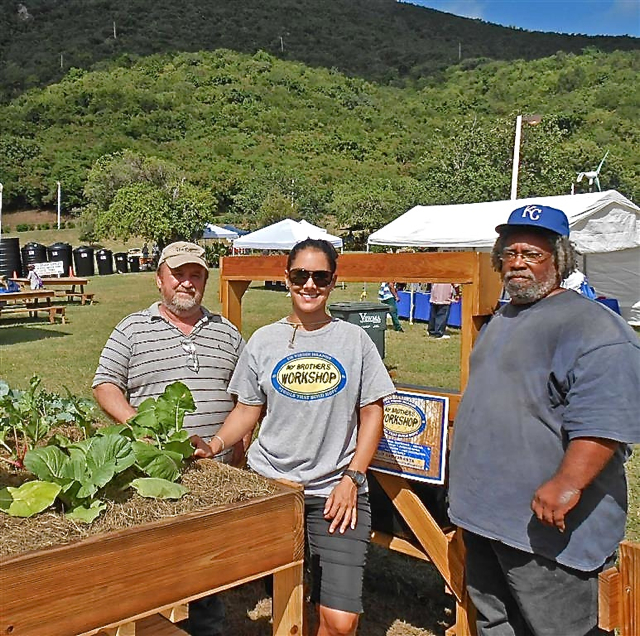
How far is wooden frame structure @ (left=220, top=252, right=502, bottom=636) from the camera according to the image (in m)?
2.70

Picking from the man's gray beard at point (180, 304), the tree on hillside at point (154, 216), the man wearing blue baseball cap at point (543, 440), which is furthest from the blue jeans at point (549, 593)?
the tree on hillside at point (154, 216)

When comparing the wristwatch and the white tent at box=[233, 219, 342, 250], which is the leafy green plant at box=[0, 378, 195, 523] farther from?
the white tent at box=[233, 219, 342, 250]

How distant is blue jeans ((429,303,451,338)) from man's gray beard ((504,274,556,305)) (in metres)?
11.1

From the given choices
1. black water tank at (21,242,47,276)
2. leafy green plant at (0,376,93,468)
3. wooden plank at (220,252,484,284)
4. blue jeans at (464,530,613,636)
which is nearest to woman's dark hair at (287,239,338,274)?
wooden plank at (220,252,484,284)

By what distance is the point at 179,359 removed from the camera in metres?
2.79

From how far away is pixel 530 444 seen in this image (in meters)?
2.06

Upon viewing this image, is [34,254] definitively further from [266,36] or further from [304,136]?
[266,36]

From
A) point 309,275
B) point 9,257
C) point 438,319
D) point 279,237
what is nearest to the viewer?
point 309,275

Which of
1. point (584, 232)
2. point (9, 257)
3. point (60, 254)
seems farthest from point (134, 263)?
point (584, 232)

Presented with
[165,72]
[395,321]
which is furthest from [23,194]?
[395,321]

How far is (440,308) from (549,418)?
11262 millimetres

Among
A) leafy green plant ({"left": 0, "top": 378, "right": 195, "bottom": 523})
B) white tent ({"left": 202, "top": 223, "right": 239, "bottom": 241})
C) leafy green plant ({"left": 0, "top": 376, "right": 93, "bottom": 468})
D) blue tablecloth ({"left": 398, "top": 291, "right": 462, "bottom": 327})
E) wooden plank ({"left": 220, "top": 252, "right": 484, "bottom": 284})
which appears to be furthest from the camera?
white tent ({"left": 202, "top": 223, "right": 239, "bottom": 241})

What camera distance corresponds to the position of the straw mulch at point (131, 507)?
162 centimetres

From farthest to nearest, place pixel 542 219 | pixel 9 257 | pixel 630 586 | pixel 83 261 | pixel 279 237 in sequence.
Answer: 1. pixel 83 261
2. pixel 279 237
3. pixel 9 257
4. pixel 542 219
5. pixel 630 586
